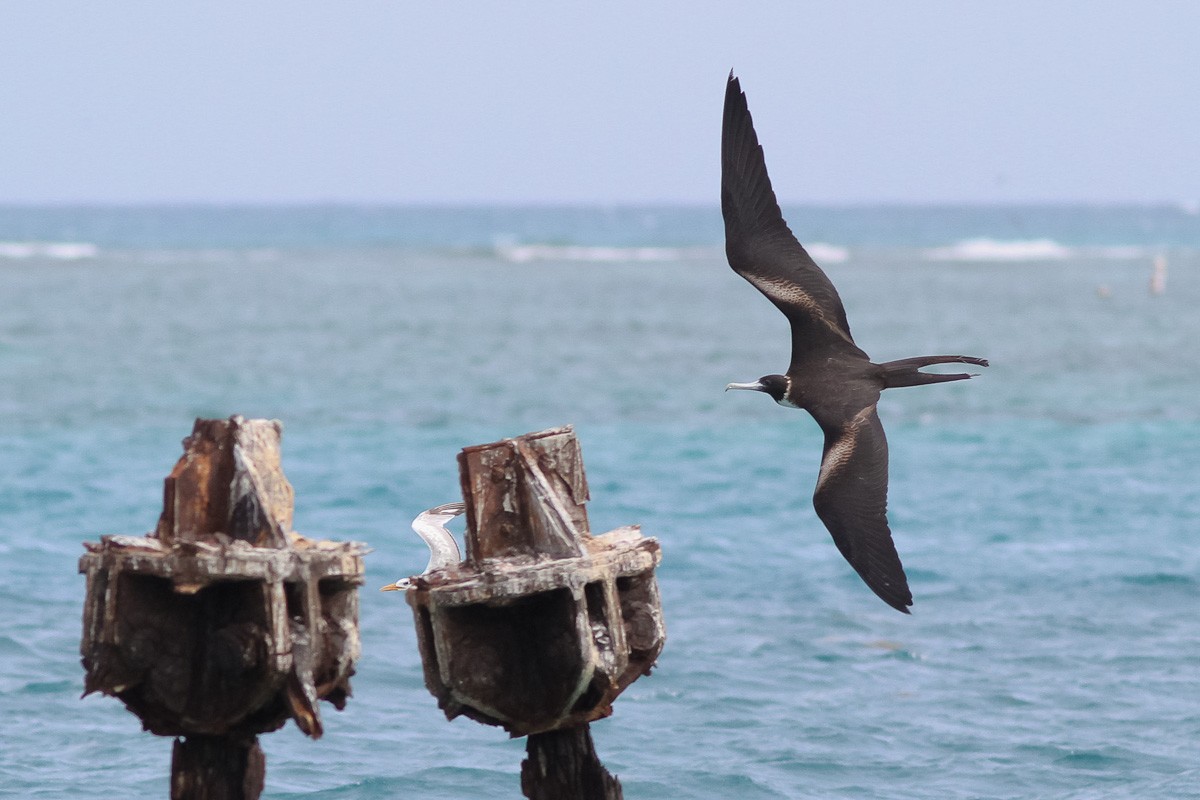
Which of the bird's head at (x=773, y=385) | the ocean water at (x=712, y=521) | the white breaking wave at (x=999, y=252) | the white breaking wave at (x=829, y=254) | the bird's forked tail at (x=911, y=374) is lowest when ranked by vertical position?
the ocean water at (x=712, y=521)

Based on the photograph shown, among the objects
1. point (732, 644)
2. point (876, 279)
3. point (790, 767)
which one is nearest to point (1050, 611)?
point (732, 644)

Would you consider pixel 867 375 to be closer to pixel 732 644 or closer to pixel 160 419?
pixel 732 644

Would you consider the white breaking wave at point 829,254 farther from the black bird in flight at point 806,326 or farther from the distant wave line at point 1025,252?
the black bird in flight at point 806,326

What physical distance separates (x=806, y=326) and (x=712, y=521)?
5741mm

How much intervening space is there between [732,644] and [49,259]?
5105 centimetres

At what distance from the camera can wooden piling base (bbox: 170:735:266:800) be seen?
17.2 ft

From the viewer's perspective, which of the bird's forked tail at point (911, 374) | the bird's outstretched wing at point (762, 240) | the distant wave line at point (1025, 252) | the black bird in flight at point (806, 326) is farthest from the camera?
the distant wave line at point (1025, 252)

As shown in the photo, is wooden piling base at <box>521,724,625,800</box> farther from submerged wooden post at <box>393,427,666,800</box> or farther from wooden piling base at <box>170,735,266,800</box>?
wooden piling base at <box>170,735,266,800</box>

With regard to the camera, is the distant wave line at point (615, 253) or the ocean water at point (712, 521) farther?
the distant wave line at point (615, 253)

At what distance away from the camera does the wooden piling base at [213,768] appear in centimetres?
525

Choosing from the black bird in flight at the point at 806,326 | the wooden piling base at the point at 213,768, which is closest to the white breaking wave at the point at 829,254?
the black bird in flight at the point at 806,326

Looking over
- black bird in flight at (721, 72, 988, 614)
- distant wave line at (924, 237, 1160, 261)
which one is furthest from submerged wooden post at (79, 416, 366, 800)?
distant wave line at (924, 237, 1160, 261)

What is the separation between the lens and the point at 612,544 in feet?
17.5

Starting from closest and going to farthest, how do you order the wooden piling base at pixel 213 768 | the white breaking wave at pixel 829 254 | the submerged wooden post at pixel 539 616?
the submerged wooden post at pixel 539 616
the wooden piling base at pixel 213 768
the white breaking wave at pixel 829 254
